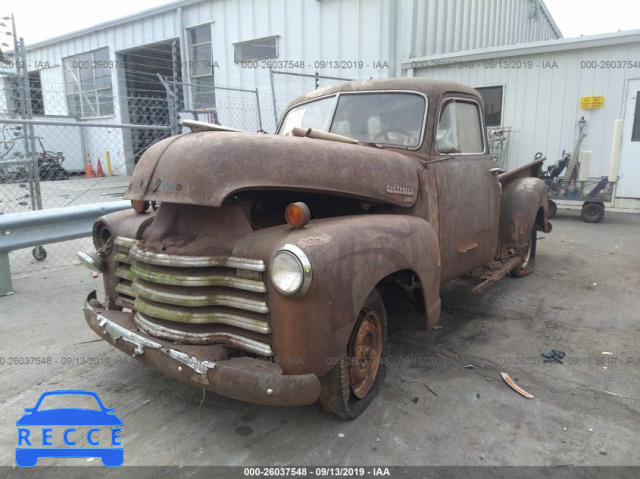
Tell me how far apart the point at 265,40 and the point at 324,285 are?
38.0 ft

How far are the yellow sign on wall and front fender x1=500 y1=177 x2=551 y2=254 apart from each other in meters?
5.31

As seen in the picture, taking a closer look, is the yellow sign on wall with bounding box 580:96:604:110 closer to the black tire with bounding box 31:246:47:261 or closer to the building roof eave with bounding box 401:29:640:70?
the building roof eave with bounding box 401:29:640:70

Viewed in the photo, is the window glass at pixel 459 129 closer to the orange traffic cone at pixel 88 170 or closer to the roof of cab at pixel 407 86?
the roof of cab at pixel 407 86

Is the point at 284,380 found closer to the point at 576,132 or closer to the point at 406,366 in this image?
the point at 406,366

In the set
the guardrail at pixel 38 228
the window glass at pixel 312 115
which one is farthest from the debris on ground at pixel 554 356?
the guardrail at pixel 38 228

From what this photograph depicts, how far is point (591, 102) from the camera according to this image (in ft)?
30.5

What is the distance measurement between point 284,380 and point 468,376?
1660mm

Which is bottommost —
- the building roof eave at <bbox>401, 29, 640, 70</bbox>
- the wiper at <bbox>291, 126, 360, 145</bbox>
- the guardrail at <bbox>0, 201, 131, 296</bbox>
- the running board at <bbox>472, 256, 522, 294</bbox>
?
the running board at <bbox>472, 256, 522, 294</bbox>

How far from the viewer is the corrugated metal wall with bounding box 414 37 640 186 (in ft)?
29.9

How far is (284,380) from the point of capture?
226cm

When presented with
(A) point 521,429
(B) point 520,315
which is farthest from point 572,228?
(A) point 521,429

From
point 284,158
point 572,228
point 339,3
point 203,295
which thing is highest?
point 339,3

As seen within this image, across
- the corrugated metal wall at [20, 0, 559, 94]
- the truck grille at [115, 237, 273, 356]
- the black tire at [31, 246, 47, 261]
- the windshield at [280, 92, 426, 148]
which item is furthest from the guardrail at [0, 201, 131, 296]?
the corrugated metal wall at [20, 0, 559, 94]

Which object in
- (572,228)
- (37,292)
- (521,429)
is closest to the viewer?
(521,429)
